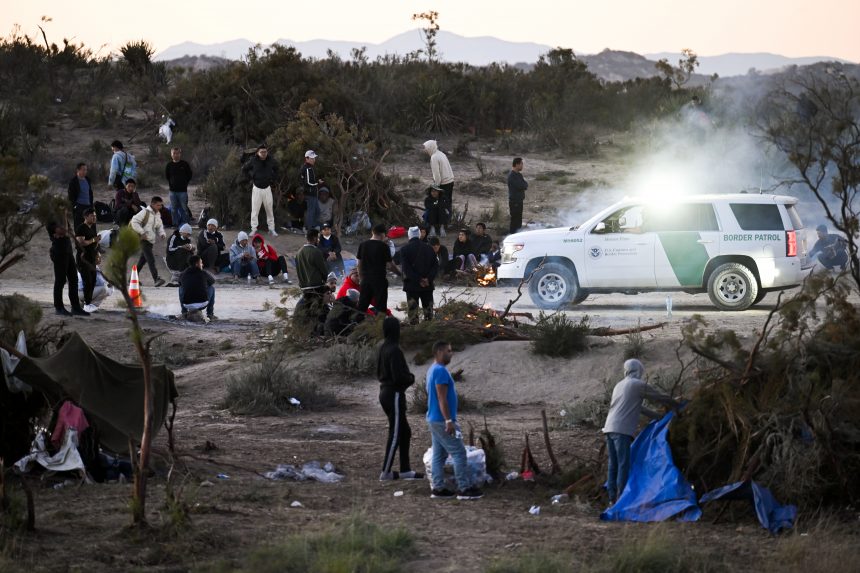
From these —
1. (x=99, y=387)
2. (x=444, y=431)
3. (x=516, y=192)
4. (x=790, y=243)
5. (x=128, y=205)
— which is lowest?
(x=444, y=431)

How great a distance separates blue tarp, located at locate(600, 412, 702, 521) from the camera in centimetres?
1008

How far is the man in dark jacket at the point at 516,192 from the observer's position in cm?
2748

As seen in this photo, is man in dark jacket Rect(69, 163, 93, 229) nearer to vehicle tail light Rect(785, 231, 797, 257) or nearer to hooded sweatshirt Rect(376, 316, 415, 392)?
vehicle tail light Rect(785, 231, 797, 257)

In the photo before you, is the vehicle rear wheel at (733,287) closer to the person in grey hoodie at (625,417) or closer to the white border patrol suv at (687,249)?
the white border patrol suv at (687,249)

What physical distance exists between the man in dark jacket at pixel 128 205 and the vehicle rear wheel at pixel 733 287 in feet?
35.4

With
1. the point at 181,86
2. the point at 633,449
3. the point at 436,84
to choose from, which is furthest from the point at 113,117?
the point at 633,449

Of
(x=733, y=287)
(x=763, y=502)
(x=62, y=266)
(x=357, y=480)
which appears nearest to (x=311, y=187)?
(x=62, y=266)

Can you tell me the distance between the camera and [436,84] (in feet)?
139

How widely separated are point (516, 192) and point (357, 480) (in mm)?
16447

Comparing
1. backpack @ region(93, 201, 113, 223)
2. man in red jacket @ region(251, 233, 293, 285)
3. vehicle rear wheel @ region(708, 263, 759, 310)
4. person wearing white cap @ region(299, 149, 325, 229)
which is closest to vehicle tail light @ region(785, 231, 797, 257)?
vehicle rear wheel @ region(708, 263, 759, 310)

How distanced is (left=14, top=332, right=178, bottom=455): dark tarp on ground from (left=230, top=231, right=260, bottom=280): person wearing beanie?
43.5 feet

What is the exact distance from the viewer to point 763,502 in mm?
9844

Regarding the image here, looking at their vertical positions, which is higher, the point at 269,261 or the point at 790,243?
the point at 790,243

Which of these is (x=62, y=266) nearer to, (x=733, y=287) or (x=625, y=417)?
(x=733, y=287)
